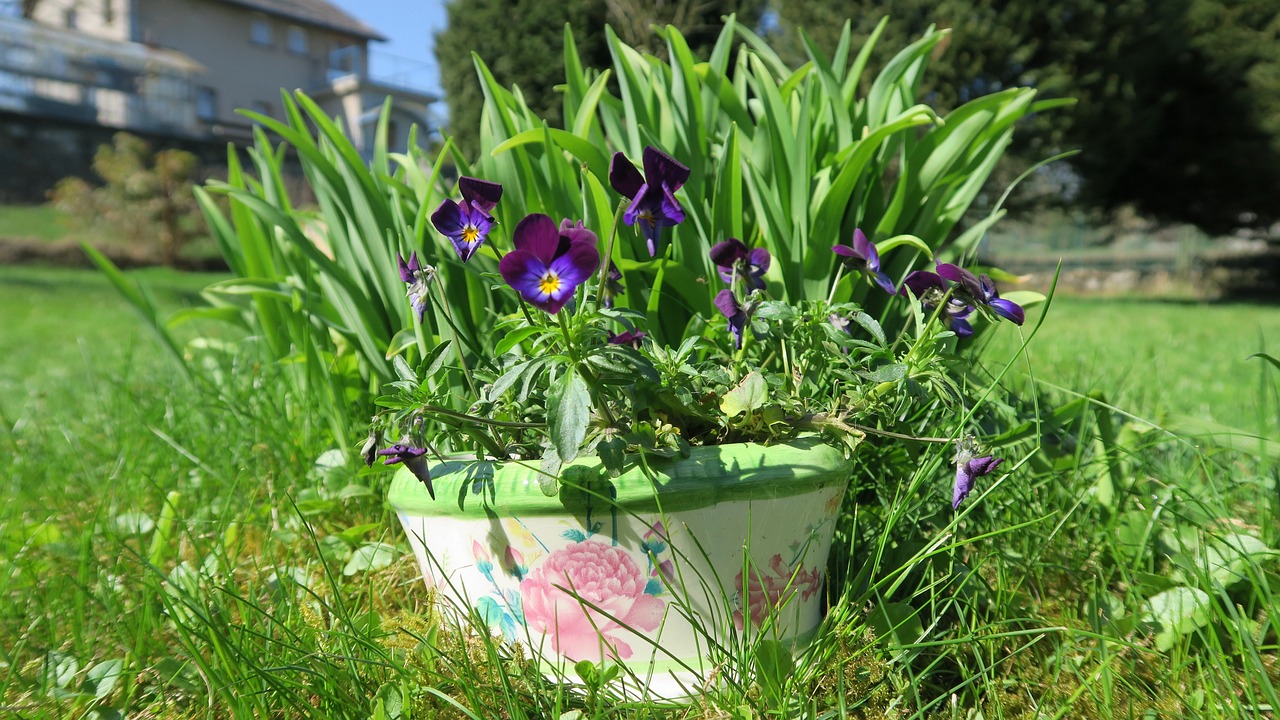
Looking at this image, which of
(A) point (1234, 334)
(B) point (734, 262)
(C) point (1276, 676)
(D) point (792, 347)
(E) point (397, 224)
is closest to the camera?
(C) point (1276, 676)

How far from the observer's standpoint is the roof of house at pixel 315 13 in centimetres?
2584

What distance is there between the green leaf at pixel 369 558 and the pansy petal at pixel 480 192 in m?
0.59

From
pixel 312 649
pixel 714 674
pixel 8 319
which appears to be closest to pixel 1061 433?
pixel 714 674

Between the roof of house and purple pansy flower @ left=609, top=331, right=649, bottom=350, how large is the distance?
2891 cm

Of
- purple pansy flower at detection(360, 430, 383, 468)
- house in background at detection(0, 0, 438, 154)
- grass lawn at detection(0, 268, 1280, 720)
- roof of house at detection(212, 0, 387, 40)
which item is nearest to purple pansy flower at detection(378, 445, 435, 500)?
purple pansy flower at detection(360, 430, 383, 468)

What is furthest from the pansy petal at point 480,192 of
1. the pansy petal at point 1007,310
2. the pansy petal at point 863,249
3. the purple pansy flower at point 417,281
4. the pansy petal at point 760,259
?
the pansy petal at point 1007,310

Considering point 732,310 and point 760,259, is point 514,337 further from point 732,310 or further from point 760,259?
point 760,259

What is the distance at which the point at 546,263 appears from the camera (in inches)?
36.0

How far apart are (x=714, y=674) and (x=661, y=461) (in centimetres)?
26

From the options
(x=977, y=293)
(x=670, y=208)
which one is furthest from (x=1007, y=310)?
(x=670, y=208)

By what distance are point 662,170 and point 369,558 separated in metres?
0.82

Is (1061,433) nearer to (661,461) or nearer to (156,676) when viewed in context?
(661,461)

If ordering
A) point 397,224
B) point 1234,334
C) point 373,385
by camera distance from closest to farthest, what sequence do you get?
point 397,224 < point 373,385 < point 1234,334

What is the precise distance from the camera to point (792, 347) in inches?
51.7
